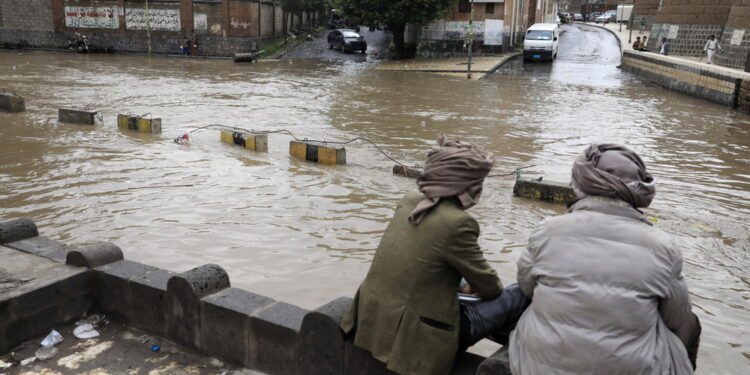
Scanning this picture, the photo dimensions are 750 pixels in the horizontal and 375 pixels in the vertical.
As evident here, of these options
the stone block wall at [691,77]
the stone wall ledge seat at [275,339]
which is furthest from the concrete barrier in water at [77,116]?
the stone block wall at [691,77]

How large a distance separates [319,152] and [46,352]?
7.25 meters

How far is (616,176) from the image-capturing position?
105 inches

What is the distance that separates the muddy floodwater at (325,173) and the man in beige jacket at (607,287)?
2.73 metres

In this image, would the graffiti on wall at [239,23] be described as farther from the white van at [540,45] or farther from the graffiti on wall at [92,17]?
the white van at [540,45]

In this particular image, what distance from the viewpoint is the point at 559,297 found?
259 centimetres

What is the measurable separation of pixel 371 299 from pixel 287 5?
137 feet

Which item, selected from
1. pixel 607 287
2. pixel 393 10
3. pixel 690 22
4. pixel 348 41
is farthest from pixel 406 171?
pixel 348 41

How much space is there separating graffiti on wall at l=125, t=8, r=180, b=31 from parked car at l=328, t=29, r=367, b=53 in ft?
33.7

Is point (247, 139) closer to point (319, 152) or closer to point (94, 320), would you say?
point (319, 152)

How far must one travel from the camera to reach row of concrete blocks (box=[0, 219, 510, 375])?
3535 mm

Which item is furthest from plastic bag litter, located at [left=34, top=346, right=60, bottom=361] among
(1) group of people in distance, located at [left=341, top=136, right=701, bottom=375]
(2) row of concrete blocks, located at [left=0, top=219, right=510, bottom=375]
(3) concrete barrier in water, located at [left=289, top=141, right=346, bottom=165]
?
(3) concrete barrier in water, located at [left=289, top=141, right=346, bottom=165]

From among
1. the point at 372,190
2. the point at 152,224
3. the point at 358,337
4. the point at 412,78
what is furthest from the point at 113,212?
the point at 412,78

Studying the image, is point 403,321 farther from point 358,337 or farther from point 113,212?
point 113,212

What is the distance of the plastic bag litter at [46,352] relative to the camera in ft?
13.5
